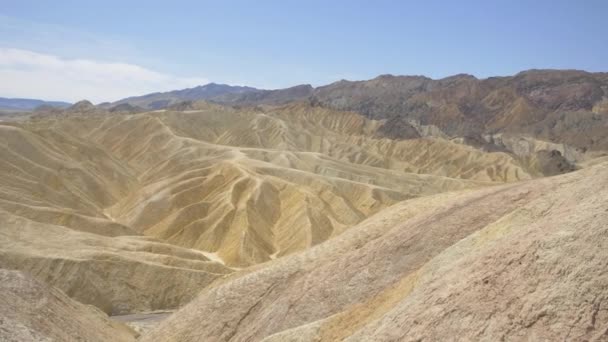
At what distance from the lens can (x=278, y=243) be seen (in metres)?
67.6

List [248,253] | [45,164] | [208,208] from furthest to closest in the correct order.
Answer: [45,164], [208,208], [248,253]

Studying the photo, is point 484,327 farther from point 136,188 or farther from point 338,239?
point 136,188

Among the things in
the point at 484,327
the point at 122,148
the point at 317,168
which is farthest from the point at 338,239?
the point at 122,148

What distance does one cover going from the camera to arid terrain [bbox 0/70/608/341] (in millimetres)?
11359

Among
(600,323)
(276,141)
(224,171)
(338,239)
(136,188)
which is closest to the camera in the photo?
(600,323)

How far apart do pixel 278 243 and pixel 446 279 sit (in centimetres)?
5547

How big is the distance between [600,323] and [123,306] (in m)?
39.9

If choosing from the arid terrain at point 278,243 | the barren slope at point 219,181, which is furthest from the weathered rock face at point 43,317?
the barren slope at point 219,181

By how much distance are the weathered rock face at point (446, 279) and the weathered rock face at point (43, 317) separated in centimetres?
485

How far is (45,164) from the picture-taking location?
8125 cm

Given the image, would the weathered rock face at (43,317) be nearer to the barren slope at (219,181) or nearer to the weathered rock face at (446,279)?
the weathered rock face at (446,279)

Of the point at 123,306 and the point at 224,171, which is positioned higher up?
the point at 224,171

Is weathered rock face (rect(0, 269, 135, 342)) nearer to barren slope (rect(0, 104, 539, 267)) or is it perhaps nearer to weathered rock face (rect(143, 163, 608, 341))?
weathered rock face (rect(143, 163, 608, 341))

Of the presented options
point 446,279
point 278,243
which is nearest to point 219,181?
point 278,243
